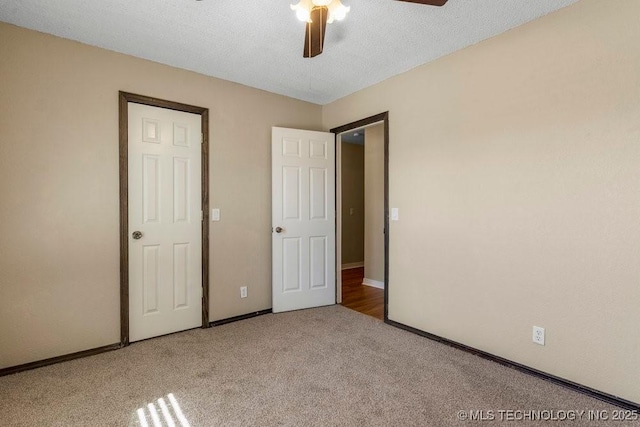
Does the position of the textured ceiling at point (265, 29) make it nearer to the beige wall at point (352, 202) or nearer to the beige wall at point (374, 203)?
the beige wall at point (374, 203)

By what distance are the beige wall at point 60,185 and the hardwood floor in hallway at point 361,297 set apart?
2450mm

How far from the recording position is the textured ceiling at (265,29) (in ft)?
6.77

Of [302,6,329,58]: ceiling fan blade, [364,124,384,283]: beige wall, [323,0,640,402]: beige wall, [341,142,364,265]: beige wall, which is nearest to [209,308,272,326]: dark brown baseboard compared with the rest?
[323,0,640,402]: beige wall

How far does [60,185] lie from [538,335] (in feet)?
11.8

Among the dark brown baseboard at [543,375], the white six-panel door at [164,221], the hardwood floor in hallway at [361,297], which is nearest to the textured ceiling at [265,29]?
the white six-panel door at [164,221]

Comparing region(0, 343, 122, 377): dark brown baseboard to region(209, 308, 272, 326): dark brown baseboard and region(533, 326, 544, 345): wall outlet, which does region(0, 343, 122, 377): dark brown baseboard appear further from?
region(533, 326, 544, 345): wall outlet

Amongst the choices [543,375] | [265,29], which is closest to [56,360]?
[265,29]

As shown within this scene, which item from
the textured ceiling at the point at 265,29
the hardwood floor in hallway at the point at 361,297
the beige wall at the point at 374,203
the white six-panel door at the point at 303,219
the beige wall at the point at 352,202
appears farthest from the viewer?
the beige wall at the point at 352,202

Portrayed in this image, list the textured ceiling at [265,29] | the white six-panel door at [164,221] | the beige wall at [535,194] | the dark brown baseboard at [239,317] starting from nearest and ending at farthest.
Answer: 1. the beige wall at [535,194]
2. the textured ceiling at [265,29]
3. the white six-panel door at [164,221]
4. the dark brown baseboard at [239,317]

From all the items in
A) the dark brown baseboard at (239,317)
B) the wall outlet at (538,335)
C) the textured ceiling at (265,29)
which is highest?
the textured ceiling at (265,29)

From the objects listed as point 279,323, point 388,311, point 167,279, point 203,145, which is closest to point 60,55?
point 203,145

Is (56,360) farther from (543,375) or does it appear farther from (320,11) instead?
(543,375)

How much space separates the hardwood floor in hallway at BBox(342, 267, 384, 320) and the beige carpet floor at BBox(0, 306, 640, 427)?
0.83 metres

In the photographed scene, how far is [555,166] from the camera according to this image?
2105 millimetres
